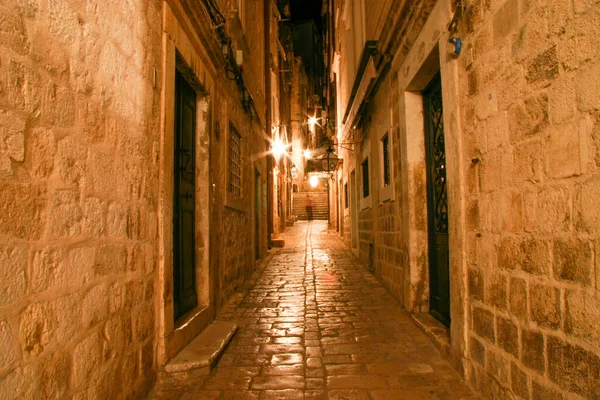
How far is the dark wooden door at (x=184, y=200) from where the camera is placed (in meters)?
4.09

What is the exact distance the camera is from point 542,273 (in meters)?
2.13

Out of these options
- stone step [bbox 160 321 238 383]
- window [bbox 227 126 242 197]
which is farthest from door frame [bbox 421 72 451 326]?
window [bbox 227 126 242 197]

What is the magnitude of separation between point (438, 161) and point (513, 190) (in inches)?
82.7

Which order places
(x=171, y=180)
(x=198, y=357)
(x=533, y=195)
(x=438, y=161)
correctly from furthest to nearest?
(x=438, y=161), (x=171, y=180), (x=198, y=357), (x=533, y=195)

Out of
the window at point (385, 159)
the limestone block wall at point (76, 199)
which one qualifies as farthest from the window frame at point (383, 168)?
the limestone block wall at point (76, 199)

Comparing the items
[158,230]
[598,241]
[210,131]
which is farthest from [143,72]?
[598,241]

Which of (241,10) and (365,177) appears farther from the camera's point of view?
(365,177)

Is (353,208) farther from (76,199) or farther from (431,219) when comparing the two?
(76,199)

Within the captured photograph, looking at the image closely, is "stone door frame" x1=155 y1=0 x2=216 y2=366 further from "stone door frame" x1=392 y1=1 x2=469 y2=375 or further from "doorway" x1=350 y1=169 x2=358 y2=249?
"doorway" x1=350 y1=169 x2=358 y2=249

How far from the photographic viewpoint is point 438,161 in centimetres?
446

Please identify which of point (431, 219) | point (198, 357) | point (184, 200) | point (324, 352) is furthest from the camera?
point (431, 219)

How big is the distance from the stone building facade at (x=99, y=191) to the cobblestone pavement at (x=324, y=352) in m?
0.61

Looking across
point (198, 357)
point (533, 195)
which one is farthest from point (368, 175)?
point (533, 195)

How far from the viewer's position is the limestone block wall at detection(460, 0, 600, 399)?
1801 millimetres
